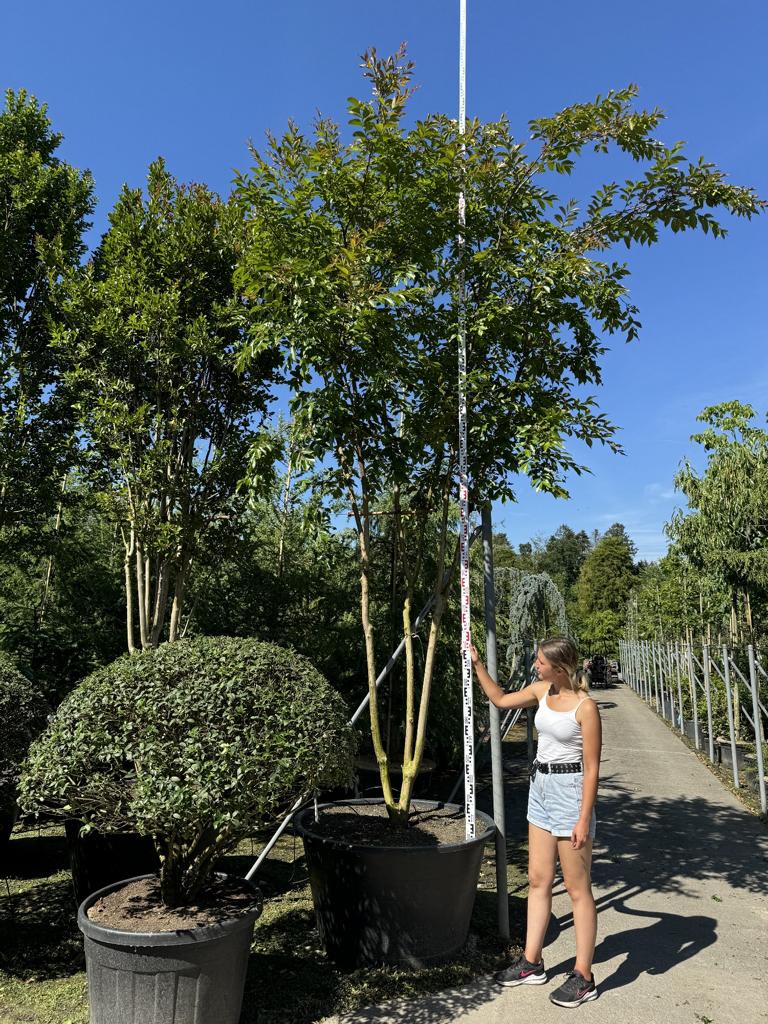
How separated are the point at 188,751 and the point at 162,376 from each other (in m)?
3.40

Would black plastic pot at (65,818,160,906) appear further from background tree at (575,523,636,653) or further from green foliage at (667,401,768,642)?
background tree at (575,523,636,653)

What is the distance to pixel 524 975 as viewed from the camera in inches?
133

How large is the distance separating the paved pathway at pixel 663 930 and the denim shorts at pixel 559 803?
0.75 metres

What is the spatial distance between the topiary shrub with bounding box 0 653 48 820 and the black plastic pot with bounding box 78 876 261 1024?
1.34m

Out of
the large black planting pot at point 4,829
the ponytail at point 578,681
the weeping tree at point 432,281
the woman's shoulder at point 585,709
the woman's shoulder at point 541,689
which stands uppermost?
the weeping tree at point 432,281

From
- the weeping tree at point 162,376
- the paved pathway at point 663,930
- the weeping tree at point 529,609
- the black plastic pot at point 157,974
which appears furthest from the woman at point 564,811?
the weeping tree at point 529,609

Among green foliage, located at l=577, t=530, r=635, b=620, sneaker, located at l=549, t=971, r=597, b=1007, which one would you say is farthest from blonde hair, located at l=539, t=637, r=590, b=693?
green foliage, located at l=577, t=530, r=635, b=620

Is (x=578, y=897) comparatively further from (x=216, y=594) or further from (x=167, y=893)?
(x=216, y=594)

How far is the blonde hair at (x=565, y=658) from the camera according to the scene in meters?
3.36

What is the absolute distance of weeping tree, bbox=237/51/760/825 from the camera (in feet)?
12.8

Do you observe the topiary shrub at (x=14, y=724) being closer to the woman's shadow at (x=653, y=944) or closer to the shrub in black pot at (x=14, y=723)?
the shrub in black pot at (x=14, y=723)

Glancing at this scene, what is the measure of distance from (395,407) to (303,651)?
11.6ft

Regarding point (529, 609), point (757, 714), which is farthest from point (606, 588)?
point (757, 714)

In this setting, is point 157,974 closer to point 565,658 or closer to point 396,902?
point 396,902
